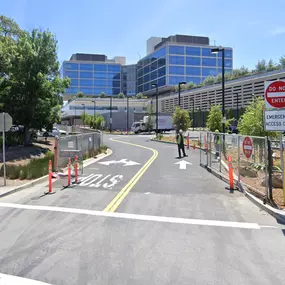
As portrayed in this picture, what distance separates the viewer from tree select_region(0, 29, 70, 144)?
2627 centimetres

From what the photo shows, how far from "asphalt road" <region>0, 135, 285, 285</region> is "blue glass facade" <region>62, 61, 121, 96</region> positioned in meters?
147

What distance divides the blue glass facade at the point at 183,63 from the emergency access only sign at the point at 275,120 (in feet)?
350

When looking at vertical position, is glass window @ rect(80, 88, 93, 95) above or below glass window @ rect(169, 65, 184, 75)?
below

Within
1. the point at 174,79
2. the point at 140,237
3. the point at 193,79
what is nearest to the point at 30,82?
the point at 140,237

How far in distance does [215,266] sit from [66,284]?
84.8 inches

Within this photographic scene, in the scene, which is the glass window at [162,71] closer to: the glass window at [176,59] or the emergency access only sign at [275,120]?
the glass window at [176,59]

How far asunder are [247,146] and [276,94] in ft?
8.90

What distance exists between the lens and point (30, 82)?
26.4 m

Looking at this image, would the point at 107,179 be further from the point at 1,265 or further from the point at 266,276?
the point at 266,276

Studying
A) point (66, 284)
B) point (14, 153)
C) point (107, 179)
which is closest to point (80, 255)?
point (66, 284)

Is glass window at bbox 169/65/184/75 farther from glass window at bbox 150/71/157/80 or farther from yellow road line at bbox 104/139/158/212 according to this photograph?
yellow road line at bbox 104/139/158/212

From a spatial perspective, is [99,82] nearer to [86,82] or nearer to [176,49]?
[86,82]

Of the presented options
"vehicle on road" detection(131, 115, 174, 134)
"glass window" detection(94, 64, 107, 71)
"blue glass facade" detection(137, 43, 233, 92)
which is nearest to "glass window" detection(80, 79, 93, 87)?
"glass window" detection(94, 64, 107, 71)

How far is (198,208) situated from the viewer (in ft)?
29.4
